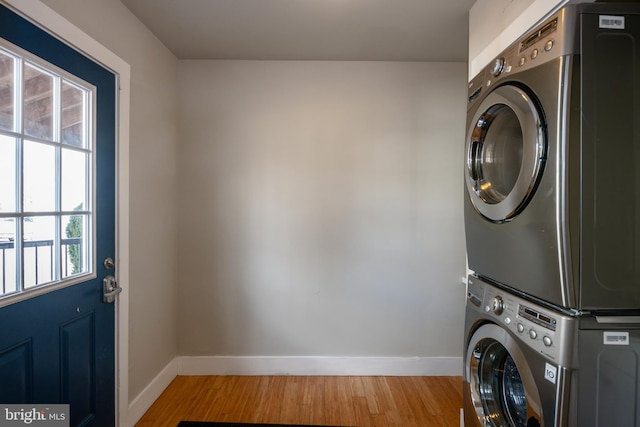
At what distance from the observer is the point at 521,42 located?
1.03 m

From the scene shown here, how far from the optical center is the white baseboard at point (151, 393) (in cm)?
193

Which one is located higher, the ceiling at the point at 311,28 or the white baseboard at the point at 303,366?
the ceiling at the point at 311,28

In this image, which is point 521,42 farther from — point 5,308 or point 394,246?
point 5,308

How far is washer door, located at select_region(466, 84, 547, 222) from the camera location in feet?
3.12

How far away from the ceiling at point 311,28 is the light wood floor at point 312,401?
251cm

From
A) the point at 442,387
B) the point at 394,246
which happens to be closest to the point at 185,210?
the point at 394,246

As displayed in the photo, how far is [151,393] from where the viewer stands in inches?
83.7

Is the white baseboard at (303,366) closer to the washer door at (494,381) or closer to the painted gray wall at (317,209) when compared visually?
the painted gray wall at (317,209)

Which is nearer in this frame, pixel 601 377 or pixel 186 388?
pixel 601 377

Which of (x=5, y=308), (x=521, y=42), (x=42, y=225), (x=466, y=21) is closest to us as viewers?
(x=521, y=42)

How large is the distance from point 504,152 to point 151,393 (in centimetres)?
252

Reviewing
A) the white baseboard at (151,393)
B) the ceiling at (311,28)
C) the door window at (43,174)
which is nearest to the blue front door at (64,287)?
the door window at (43,174)

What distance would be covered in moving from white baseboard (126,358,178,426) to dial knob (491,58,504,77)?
257cm

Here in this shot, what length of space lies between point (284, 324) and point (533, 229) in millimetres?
2018
